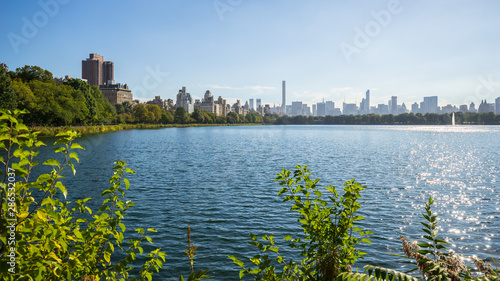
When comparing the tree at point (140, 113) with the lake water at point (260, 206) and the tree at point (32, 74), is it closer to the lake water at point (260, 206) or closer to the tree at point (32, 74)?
the tree at point (32, 74)

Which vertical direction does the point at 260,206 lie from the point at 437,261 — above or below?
below

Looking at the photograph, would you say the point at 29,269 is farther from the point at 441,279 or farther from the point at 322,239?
the point at 441,279

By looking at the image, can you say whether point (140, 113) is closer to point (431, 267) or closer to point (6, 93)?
point (6, 93)

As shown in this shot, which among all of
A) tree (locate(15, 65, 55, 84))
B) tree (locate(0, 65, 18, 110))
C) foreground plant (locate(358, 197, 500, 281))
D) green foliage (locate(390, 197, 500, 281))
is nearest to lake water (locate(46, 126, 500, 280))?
green foliage (locate(390, 197, 500, 281))

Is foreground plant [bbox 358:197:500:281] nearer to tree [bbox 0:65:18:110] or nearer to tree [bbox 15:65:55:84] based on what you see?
tree [bbox 0:65:18:110]

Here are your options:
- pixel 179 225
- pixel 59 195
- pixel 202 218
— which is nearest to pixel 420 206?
pixel 202 218

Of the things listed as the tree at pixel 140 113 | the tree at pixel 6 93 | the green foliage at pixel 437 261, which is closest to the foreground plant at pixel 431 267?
the green foliage at pixel 437 261

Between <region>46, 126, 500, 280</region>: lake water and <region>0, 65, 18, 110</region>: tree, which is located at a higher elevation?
<region>0, 65, 18, 110</region>: tree

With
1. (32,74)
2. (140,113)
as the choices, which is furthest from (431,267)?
(140,113)

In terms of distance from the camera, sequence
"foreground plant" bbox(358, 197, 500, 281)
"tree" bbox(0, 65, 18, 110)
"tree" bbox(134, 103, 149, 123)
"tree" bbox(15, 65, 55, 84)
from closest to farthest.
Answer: "foreground plant" bbox(358, 197, 500, 281), "tree" bbox(0, 65, 18, 110), "tree" bbox(15, 65, 55, 84), "tree" bbox(134, 103, 149, 123)

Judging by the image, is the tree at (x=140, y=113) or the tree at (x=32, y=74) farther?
the tree at (x=140, y=113)

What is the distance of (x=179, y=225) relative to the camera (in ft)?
57.9

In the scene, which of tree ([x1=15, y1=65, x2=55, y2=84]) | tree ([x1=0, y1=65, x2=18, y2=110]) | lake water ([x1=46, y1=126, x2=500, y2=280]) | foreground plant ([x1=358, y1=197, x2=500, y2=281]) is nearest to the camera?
foreground plant ([x1=358, y1=197, x2=500, y2=281])

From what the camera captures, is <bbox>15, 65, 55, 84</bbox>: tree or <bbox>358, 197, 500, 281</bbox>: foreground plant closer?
<bbox>358, 197, 500, 281</bbox>: foreground plant
